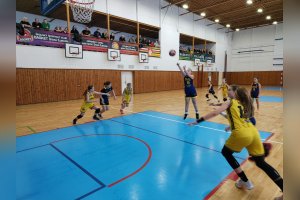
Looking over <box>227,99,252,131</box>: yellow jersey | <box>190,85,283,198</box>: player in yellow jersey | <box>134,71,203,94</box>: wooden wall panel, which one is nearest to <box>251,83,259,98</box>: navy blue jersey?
<box>190,85,283,198</box>: player in yellow jersey

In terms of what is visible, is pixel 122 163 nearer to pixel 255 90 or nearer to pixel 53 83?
pixel 255 90

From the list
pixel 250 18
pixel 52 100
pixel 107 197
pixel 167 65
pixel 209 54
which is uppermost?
pixel 250 18

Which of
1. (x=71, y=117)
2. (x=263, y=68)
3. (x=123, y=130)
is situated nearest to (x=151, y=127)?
(x=123, y=130)

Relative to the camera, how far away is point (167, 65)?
20422 mm

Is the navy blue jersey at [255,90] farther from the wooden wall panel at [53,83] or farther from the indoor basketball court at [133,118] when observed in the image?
the wooden wall panel at [53,83]

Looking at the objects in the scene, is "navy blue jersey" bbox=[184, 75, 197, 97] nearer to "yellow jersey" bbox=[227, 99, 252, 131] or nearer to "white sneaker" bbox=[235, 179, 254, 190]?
"yellow jersey" bbox=[227, 99, 252, 131]

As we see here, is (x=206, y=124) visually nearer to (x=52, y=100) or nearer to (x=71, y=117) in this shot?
(x=71, y=117)

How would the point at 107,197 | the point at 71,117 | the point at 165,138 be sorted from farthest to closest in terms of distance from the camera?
the point at 71,117 < the point at 165,138 < the point at 107,197

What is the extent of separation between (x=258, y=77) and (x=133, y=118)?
2584 centimetres

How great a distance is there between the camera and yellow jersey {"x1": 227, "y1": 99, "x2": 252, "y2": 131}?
2.96 meters

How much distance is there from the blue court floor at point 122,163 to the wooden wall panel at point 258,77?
2522 centimetres

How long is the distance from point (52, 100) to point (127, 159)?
10.6 m

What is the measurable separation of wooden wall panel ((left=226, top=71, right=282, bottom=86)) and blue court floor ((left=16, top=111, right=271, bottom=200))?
993 inches

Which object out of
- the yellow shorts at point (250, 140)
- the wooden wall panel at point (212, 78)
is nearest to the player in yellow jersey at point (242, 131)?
the yellow shorts at point (250, 140)
